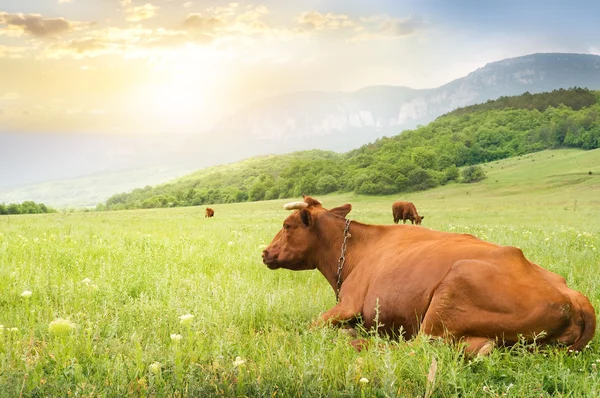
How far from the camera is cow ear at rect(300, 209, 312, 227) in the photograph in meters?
6.94

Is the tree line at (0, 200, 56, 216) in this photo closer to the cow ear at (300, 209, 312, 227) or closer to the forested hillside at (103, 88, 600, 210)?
the forested hillside at (103, 88, 600, 210)

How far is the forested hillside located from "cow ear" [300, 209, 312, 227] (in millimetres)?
85595

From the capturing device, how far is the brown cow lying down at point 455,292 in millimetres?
4207

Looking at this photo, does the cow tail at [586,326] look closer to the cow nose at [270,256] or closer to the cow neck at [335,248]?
the cow neck at [335,248]

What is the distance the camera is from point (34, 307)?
6105 millimetres

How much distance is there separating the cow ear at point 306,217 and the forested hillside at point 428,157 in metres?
85.6

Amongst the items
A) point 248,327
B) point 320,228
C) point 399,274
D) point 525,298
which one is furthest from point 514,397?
point 320,228

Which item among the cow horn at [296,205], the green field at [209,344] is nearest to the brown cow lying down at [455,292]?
the green field at [209,344]

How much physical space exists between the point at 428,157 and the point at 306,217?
4708 inches

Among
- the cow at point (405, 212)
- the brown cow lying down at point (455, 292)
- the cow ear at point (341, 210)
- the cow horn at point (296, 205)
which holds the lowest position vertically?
the cow at point (405, 212)

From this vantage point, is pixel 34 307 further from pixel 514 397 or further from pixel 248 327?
pixel 514 397

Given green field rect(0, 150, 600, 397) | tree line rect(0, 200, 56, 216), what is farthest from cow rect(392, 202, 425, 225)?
tree line rect(0, 200, 56, 216)

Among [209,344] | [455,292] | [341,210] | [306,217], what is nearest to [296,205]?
[306,217]

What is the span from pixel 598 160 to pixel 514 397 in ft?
343
